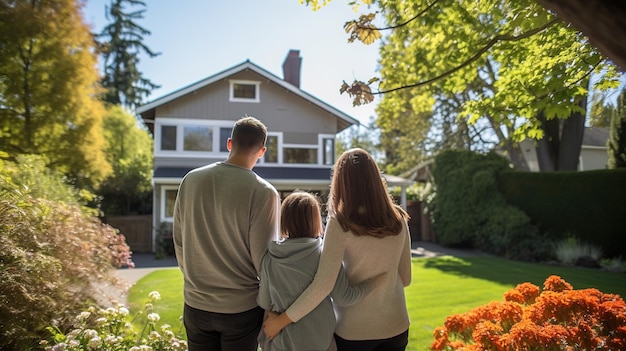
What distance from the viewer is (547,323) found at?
3057mm

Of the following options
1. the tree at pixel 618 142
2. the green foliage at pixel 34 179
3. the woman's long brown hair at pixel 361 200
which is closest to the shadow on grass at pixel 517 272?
the woman's long brown hair at pixel 361 200

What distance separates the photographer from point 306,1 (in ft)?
14.8

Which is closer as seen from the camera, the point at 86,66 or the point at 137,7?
the point at 86,66

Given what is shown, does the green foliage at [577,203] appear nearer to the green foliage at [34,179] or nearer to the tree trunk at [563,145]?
the tree trunk at [563,145]

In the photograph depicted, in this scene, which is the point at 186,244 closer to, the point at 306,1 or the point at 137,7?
the point at 306,1

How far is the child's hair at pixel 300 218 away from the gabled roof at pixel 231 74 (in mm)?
15519

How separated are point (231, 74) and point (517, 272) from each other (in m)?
13.0

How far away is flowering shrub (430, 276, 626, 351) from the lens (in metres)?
2.82

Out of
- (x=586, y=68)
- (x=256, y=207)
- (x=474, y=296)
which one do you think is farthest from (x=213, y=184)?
(x=474, y=296)

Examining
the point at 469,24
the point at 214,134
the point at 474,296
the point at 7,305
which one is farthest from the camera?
the point at 214,134

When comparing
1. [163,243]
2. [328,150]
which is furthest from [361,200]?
[328,150]

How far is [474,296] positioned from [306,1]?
5.43 m

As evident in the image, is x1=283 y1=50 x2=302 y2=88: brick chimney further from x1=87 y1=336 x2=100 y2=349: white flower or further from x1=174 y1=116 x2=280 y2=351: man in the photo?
x1=174 y1=116 x2=280 y2=351: man

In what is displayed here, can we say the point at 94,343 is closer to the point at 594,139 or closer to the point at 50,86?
the point at 50,86
